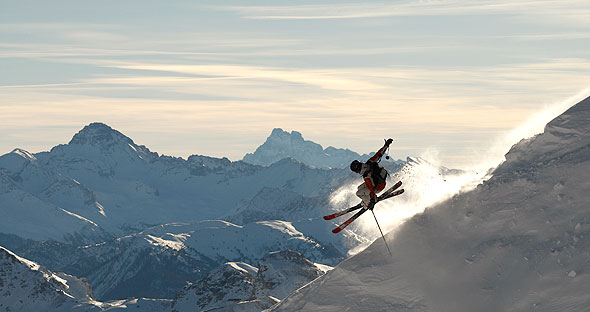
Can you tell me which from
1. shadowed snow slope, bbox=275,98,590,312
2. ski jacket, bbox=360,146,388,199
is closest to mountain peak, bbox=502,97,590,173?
shadowed snow slope, bbox=275,98,590,312

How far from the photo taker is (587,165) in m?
59.8

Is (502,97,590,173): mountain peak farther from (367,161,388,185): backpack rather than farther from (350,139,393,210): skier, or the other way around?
(367,161,388,185): backpack

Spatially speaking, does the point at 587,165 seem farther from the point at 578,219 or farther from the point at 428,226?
the point at 428,226

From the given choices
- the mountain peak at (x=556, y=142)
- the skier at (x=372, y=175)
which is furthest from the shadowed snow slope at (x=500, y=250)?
the skier at (x=372, y=175)

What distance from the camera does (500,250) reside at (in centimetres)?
5894

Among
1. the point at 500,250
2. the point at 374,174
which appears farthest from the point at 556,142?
the point at 374,174

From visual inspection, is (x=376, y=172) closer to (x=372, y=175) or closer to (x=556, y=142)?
(x=372, y=175)

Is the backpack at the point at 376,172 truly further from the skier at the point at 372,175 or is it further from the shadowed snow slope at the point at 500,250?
the shadowed snow slope at the point at 500,250

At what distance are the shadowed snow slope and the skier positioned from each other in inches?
696

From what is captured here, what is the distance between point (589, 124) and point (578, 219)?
1116cm

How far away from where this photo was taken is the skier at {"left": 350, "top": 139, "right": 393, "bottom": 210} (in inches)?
1505

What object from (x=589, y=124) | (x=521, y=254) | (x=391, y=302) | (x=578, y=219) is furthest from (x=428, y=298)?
(x=589, y=124)

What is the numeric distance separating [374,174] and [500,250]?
76.0ft

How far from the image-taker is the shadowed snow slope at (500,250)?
2167 inches
